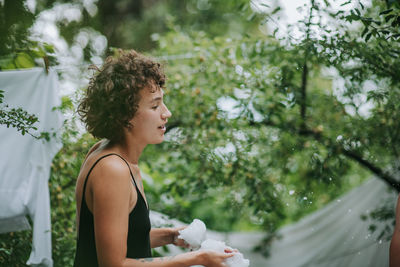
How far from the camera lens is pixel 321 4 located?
6.25 feet

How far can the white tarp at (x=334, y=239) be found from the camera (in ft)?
7.64

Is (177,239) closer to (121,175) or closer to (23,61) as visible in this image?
(121,175)

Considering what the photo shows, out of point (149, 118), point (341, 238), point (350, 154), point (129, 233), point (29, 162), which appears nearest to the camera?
point (129, 233)

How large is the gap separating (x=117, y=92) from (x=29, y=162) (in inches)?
29.5

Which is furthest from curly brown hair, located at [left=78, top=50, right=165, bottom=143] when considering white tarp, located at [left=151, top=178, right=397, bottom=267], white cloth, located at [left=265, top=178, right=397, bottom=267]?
white cloth, located at [left=265, top=178, right=397, bottom=267]

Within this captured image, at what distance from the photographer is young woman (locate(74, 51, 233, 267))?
1.09 meters

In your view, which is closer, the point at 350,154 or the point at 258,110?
the point at 350,154

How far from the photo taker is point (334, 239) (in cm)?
292

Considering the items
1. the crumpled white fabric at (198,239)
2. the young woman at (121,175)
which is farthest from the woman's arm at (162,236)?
the crumpled white fabric at (198,239)

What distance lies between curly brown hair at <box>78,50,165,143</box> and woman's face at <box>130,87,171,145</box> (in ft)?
0.08

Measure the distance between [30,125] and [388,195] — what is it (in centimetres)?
245

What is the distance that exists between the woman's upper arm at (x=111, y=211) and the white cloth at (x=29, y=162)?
2.40 ft

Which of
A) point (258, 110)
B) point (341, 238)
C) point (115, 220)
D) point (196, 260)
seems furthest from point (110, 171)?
point (341, 238)

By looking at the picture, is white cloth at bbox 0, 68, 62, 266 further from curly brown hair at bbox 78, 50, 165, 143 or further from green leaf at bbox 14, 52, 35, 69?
curly brown hair at bbox 78, 50, 165, 143
